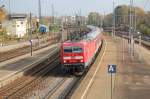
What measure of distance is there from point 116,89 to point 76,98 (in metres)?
3.99

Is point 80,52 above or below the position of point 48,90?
above

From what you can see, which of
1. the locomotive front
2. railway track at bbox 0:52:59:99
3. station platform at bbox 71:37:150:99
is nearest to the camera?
station platform at bbox 71:37:150:99

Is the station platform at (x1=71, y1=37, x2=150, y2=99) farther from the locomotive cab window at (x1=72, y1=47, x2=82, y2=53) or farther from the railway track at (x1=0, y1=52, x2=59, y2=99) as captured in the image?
the railway track at (x1=0, y1=52, x2=59, y2=99)

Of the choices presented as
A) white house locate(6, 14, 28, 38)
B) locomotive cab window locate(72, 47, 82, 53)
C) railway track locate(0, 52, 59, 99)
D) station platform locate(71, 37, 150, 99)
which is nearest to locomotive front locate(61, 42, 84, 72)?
locomotive cab window locate(72, 47, 82, 53)

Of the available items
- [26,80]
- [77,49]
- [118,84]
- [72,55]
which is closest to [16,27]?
[77,49]

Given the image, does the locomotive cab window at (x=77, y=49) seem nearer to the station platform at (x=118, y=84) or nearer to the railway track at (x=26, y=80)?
the station platform at (x=118, y=84)

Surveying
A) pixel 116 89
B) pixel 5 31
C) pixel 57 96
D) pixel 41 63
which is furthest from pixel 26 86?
pixel 5 31

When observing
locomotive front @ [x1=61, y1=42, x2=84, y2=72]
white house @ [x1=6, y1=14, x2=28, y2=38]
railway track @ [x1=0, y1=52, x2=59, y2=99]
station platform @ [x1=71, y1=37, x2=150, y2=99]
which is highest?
white house @ [x1=6, y1=14, x2=28, y2=38]

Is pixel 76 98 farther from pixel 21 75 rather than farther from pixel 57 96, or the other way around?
pixel 21 75

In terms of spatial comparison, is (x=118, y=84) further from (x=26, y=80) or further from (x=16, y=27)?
(x=16, y=27)

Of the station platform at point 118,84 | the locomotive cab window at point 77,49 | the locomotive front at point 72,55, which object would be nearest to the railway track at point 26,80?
the locomotive front at point 72,55

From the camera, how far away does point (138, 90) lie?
2561cm

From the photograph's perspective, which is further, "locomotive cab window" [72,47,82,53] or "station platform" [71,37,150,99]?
"locomotive cab window" [72,47,82,53]

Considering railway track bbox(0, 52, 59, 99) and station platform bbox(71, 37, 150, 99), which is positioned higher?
station platform bbox(71, 37, 150, 99)
